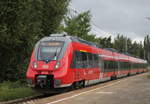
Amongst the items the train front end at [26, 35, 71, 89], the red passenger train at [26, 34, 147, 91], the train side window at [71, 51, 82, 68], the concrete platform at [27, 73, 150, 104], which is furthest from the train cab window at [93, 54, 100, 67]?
the concrete platform at [27, 73, 150, 104]

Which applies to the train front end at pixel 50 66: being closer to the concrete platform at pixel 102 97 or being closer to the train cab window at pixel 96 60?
the concrete platform at pixel 102 97

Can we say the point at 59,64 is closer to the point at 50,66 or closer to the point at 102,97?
the point at 50,66

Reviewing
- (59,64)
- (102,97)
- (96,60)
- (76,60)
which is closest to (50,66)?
(59,64)

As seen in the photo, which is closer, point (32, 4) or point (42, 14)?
point (32, 4)

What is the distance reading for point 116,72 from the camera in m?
34.2

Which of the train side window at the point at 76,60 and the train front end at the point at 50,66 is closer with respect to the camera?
the train front end at the point at 50,66

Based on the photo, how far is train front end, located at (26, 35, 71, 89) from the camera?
15625mm

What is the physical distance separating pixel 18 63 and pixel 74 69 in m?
7.31

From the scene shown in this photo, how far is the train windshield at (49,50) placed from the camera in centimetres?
1645

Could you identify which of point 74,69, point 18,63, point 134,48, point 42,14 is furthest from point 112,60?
point 134,48

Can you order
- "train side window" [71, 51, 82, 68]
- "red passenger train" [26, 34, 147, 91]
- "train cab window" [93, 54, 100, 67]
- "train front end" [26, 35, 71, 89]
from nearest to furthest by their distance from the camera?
1. "train front end" [26, 35, 71, 89]
2. "red passenger train" [26, 34, 147, 91]
3. "train side window" [71, 51, 82, 68]
4. "train cab window" [93, 54, 100, 67]

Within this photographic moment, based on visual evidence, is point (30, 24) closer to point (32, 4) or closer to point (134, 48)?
point (32, 4)

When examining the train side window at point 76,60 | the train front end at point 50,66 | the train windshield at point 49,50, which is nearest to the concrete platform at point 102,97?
the train front end at point 50,66

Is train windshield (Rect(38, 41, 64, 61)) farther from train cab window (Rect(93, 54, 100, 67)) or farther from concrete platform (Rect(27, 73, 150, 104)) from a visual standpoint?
train cab window (Rect(93, 54, 100, 67))
